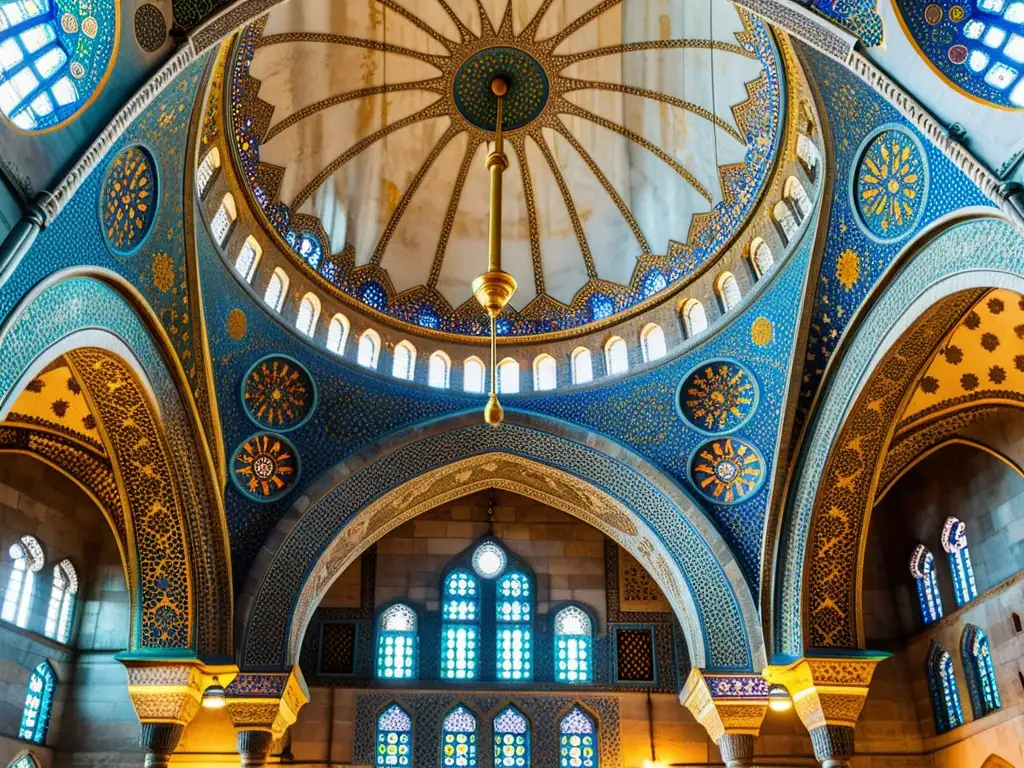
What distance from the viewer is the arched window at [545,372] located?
13.5 m

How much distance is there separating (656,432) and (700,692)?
328 centimetres

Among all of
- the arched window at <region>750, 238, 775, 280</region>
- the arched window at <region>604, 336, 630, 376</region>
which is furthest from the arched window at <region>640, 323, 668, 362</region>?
the arched window at <region>750, 238, 775, 280</region>

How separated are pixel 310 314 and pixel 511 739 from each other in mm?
6704

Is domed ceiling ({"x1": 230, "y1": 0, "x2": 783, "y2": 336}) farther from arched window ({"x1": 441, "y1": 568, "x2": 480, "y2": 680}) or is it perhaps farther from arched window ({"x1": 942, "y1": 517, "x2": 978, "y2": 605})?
arched window ({"x1": 942, "y1": 517, "x2": 978, "y2": 605})

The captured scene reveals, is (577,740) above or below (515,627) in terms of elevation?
below

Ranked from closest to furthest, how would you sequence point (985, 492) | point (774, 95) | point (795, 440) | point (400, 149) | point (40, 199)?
point (40, 199) < point (774, 95) < point (795, 440) < point (985, 492) < point (400, 149)

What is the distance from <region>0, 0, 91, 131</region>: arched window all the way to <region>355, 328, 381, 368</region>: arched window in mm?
6533

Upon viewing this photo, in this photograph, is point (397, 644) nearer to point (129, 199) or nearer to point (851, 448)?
point (851, 448)

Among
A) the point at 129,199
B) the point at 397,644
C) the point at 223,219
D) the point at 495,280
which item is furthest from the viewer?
the point at 397,644

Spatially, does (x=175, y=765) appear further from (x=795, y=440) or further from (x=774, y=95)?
(x=774, y=95)

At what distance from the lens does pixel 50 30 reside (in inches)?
262

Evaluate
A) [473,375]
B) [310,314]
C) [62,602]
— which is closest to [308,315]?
[310,314]

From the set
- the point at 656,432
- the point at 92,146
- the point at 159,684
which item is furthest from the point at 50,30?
the point at 656,432

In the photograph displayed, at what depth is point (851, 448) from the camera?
1099 cm
